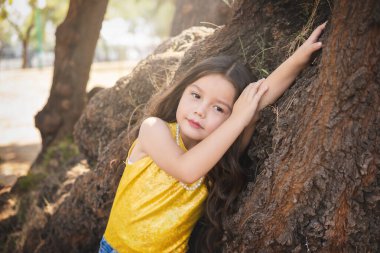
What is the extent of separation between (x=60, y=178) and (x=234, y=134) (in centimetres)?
316

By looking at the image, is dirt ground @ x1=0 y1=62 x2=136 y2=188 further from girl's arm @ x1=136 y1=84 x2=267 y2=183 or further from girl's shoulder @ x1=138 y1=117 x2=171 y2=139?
girl's arm @ x1=136 y1=84 x2=267 y2=183

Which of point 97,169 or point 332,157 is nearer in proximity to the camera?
point 332,157

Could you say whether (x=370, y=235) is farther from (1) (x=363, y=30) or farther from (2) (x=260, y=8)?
(2) (x=260, y=8)

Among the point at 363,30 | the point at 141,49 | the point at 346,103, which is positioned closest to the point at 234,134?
the point at 346,103

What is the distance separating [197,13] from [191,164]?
163 inches

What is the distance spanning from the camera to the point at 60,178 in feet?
15.1

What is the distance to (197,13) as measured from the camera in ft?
18.9

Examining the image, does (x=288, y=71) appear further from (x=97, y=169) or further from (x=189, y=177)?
(x=97, y=169)

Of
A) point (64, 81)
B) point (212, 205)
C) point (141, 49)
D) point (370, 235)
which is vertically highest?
point (370, 235)

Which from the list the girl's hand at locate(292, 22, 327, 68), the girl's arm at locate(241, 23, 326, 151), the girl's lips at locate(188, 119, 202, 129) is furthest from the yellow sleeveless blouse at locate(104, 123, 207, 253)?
the girl's hand at locate(292, 22, 327, 68)

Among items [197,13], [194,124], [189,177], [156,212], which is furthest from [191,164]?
[197,13]

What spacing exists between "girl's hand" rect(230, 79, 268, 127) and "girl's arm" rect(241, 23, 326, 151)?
1.6 inches

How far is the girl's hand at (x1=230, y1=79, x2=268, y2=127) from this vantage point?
206cm

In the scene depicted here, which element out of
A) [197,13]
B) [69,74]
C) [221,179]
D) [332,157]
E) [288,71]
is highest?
[288,71]
